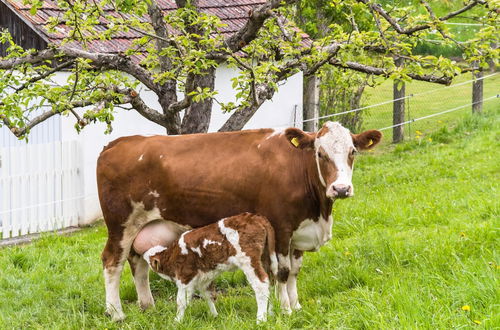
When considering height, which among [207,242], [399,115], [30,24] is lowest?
[207,242]

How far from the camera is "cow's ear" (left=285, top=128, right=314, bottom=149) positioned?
247 inches

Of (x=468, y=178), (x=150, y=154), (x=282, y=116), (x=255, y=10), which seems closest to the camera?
(x=150, y=154)

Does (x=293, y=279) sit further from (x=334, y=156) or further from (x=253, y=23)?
(x=253, y=23)

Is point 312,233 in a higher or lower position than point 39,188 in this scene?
higher

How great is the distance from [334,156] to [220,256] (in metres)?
1.25

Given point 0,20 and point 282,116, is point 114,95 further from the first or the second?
point 282,116

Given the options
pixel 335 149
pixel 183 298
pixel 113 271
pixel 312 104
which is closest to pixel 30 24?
pixel 113 271

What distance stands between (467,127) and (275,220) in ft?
32.3

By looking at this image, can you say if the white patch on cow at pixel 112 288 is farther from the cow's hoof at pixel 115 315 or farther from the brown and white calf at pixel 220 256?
the brown and white calf at pixel 220 256

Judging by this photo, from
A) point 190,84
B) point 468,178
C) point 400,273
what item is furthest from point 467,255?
point 468,178

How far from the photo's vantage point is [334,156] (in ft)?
19.7

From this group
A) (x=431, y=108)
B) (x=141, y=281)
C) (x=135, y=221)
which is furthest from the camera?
(x=431, y=108)

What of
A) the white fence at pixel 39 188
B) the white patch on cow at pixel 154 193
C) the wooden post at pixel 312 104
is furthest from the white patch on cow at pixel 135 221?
the wooden post at pixel 312 104

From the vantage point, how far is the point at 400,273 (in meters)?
6.46
